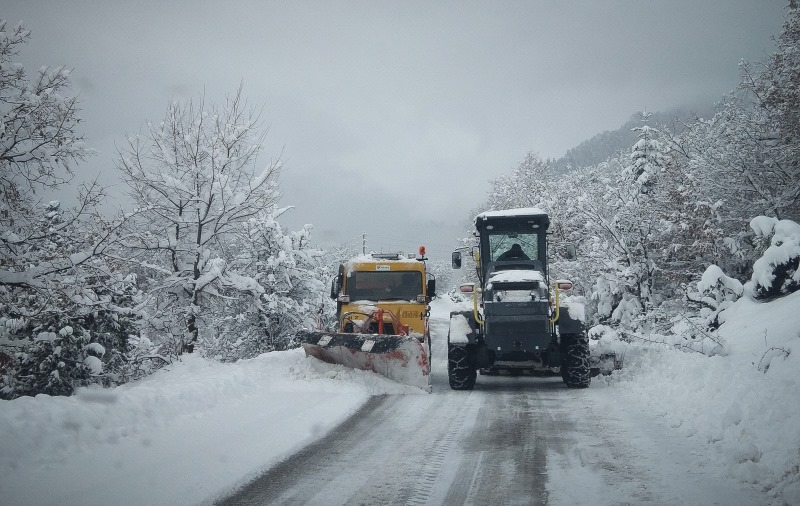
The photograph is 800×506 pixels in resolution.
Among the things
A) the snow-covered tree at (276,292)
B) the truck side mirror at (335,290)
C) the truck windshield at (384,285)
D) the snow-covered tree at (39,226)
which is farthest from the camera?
the snow-covered tree at (276,292)

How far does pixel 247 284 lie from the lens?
1498 centimetres

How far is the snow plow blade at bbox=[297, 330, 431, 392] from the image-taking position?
31.2 ft

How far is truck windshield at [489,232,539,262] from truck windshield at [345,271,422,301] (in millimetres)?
2260

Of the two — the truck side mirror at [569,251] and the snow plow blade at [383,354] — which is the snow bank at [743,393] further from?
the snow plow blade at [383,354]

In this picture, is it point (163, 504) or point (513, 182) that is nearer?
point (163, 504)

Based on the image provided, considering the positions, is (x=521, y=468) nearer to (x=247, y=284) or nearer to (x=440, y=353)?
(x=247, y=284)

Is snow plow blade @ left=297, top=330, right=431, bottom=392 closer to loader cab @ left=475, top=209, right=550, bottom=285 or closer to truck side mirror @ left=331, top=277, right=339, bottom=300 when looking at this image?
truck side mirror @ left=331, top=277, right=339, bottom=300

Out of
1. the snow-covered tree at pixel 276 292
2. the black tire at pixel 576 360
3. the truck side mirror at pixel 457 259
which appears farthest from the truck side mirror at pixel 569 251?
the snow-covered tree at pixel 276 292

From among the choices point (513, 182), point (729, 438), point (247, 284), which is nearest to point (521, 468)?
point (729, 438)

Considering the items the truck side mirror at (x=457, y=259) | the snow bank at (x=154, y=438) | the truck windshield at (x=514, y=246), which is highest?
the truck windshield at (x=514, y=246)

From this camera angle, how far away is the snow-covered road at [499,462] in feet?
14.1

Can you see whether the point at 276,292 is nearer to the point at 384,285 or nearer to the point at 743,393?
the point at 384,285

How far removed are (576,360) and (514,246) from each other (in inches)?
101

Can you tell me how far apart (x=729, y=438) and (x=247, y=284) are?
12249mm
